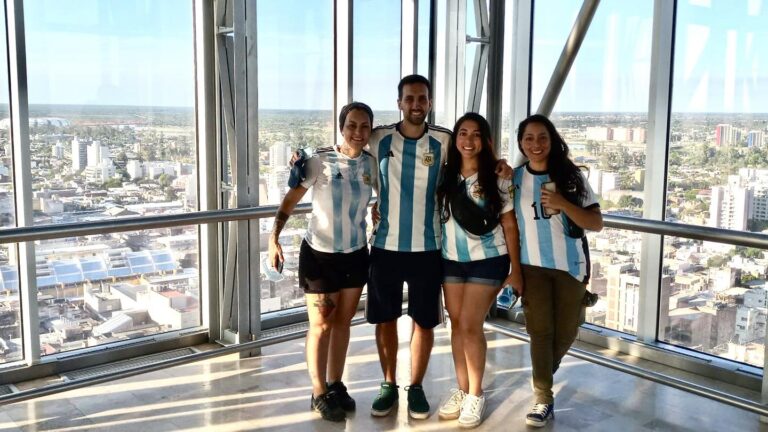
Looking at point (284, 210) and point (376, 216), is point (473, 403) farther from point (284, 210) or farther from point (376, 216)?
point (284, 210)

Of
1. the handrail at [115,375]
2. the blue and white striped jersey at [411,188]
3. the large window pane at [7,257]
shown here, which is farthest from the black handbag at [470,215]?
the large window pane at [7,257]

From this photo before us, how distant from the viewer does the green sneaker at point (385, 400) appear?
3443 millimetres

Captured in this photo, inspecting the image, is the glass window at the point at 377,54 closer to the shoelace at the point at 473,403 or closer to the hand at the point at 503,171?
the hand at the point at 503,171

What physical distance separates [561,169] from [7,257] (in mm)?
2631

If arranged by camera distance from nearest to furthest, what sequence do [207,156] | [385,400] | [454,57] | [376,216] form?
[376,216]
[385,400]
[207,156]
[454,57]

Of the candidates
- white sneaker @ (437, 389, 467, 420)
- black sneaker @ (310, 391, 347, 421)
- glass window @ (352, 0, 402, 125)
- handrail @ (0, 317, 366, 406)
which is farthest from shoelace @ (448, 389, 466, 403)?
glass window @ (352, 0, 402, 125)

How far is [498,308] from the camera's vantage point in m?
5.23

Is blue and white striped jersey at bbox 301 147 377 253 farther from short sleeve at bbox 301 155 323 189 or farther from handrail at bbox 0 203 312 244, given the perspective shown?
handrail at bbox 0 203 312 244

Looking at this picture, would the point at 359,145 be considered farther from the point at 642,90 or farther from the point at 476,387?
the point at 642,90

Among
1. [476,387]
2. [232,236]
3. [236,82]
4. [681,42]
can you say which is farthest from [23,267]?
[681,42]

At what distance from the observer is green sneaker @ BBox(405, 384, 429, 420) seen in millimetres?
3414

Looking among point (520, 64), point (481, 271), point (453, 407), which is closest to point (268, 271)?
point (453, 407)

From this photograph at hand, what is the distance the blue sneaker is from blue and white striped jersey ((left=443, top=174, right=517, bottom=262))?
709mm

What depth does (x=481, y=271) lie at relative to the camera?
3.23m
